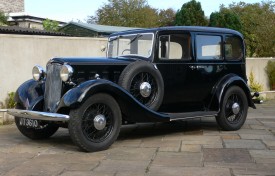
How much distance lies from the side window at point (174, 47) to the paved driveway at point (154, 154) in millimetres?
1448

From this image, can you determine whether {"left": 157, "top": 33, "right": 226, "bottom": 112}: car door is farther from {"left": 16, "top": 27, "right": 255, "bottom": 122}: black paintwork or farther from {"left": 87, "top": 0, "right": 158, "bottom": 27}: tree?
{"left": 87, "top": 0, "right": 158, "bottom": 27}: tree

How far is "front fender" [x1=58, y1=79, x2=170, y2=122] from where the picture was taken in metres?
6.19

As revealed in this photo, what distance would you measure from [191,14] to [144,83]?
26434mm

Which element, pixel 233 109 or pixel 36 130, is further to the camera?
pixel 233 109

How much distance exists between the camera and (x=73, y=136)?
622 cm

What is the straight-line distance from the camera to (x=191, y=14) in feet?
107

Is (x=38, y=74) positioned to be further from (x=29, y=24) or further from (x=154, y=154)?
(x=29, y=24)

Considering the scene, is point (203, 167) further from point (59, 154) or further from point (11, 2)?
point (11, 2)

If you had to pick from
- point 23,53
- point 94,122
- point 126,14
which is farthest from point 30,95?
point 126,14

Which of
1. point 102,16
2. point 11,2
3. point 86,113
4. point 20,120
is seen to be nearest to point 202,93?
point 86,113

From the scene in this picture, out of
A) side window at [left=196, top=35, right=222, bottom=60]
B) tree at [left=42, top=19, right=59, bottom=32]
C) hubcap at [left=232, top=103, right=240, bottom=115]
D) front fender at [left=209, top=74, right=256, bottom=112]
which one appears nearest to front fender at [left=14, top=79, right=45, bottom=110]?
side window at [left=196, top=35, right=222, bottom=60]

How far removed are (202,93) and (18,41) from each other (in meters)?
4.69

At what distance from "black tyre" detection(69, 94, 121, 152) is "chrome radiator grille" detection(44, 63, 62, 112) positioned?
663 mm

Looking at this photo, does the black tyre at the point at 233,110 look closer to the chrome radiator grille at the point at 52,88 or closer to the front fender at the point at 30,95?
the chrome radiator grille at the point at 52,88
